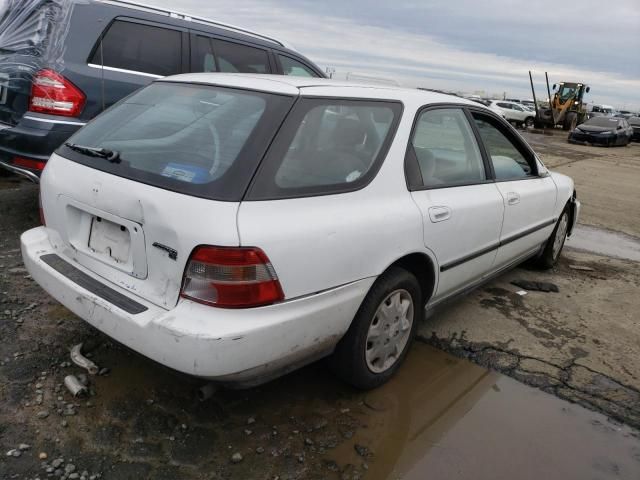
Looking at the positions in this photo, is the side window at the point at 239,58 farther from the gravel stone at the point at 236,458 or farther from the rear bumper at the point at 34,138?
the gravel stone at the point at 236,458

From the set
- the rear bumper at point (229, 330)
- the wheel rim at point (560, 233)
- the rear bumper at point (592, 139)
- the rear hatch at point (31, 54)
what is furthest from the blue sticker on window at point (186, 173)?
the rear bumper at point (592, 139)

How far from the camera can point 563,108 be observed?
103ft

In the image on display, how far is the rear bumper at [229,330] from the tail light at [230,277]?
0.04m

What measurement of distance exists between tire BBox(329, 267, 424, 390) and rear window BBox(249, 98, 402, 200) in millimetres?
549

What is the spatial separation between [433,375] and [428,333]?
0.52m

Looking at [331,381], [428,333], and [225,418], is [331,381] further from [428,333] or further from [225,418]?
[428,333]

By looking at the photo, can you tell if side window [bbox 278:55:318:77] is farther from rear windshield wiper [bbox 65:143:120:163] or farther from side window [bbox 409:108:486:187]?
rear windshield wiper [bbox 65:143:120:163]

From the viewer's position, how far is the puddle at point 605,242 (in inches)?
240

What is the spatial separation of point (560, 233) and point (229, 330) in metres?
3.93

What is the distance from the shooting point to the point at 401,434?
103 inches

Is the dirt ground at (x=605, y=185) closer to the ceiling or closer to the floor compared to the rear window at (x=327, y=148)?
closer to the floor

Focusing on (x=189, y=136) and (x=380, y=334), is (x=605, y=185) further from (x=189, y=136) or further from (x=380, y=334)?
(x=189, y=136)

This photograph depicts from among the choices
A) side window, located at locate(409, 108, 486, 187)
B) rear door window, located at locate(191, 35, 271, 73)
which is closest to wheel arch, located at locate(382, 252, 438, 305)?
side window, located at locate(409, 108, 486, 187)

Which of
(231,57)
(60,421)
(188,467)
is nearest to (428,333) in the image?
(188,467)
